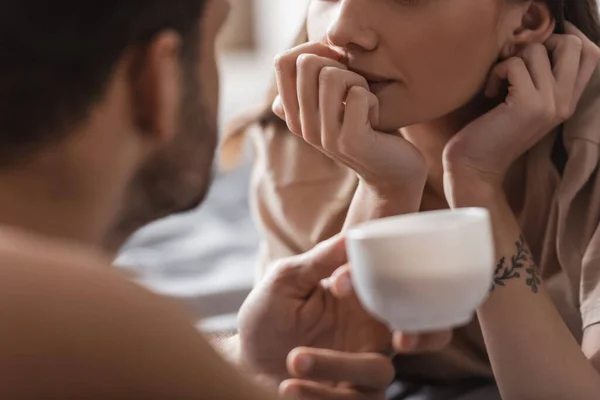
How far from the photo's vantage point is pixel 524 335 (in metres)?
0.99

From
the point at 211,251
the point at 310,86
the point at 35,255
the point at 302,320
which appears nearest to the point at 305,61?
the point at 310,86

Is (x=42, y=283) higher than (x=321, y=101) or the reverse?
higher

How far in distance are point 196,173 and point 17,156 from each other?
0.17 m

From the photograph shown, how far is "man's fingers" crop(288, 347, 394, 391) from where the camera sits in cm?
93

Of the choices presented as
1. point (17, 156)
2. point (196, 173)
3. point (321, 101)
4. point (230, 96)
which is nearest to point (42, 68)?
point (17, 156)

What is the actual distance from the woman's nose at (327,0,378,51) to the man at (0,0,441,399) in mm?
222

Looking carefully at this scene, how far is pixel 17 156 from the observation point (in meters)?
0.68

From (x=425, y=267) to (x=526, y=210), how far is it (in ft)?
1.62

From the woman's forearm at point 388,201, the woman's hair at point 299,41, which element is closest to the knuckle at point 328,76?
the woman's forearm at point 388,201

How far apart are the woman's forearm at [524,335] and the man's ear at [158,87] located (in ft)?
1.32

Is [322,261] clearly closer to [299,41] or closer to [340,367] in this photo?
[340,367]

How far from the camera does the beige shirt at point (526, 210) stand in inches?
41.7

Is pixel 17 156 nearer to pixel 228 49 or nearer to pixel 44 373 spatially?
pixel 44 373

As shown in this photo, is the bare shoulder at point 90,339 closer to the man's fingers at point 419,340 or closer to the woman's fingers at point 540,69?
the man's fingers at point 419,340
